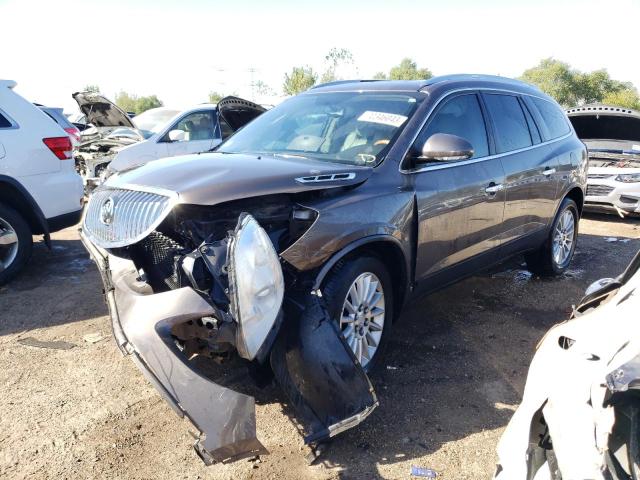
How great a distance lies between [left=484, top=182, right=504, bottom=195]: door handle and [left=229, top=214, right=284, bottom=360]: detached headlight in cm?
220

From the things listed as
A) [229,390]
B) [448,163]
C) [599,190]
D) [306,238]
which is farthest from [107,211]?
[599,190]

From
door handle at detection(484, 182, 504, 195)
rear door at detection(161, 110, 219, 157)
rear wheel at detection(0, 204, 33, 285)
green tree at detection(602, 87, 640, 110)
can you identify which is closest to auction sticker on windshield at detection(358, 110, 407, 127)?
door handle at detection(484, 182, 504, 195)

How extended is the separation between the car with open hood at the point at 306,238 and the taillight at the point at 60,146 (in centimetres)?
237

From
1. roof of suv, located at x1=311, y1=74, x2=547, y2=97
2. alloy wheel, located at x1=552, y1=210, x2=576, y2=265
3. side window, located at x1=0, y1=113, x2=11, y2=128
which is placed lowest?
alloy wheel, located at x1=552, y1=210, x2=576, y2=265

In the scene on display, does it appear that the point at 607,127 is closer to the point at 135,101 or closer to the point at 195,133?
the point at 195,133

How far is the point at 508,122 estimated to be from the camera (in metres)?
4.51

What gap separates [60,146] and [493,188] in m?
4.25

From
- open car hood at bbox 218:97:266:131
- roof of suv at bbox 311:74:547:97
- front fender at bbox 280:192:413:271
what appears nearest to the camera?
front fender at bbox 280:192:413:271

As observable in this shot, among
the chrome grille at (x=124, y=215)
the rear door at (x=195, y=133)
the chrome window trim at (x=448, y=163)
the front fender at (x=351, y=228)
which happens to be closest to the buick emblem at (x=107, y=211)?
the chrome grille at (x=124, y=215)

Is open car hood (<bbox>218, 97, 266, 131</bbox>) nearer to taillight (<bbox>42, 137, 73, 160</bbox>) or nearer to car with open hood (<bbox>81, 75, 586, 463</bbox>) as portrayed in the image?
taillight (<bbox>42, 137, 73, 160</bbox>)

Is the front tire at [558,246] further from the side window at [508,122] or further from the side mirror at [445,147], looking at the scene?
the side mirror at [445,147]

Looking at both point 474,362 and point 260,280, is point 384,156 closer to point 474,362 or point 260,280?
point 260,280

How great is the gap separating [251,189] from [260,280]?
51cm

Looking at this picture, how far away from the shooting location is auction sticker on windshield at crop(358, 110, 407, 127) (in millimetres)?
3549
